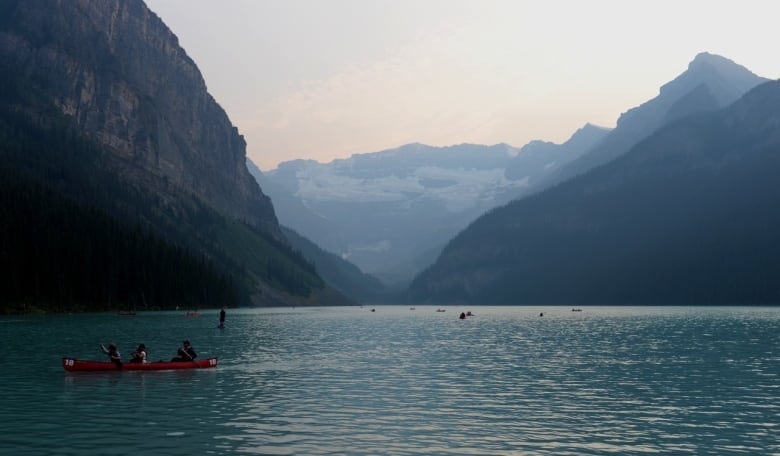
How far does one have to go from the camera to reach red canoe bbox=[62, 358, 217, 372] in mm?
65213

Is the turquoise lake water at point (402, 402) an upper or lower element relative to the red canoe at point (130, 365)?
lower

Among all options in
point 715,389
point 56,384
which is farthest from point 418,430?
point 56,384

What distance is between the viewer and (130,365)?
68.3m

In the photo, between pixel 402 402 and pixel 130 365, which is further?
pixel 130 365

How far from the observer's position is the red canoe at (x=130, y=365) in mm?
65213

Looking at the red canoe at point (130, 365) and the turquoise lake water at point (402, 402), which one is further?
the red canoe at point (130, 365)

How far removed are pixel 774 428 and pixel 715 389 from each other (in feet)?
52.9

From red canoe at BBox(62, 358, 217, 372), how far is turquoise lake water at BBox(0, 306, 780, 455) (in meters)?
0.72

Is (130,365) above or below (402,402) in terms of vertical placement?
above

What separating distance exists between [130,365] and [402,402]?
29039 mm

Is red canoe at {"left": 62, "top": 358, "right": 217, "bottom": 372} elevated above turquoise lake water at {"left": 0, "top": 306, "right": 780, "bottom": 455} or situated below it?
above

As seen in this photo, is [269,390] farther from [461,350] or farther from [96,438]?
[461,350]

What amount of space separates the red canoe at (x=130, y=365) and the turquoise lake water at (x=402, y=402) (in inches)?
28.4

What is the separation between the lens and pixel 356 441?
126 ft
